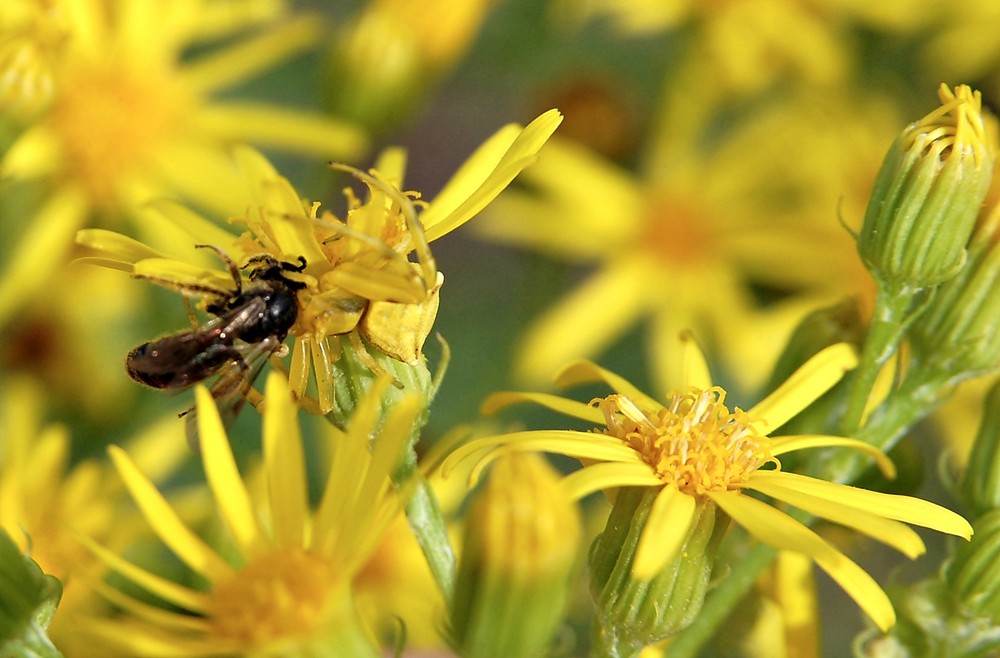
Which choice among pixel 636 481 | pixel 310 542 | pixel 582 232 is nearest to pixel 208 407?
pixel 310 542

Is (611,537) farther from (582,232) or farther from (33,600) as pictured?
(582,232)

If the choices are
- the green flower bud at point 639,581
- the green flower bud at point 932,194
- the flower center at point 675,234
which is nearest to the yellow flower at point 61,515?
the green flower bud at point 639,581

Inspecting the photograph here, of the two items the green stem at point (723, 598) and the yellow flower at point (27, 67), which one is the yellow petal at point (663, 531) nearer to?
the green stem at point (723, 598)

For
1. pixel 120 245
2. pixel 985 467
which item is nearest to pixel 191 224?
pixel 120 245

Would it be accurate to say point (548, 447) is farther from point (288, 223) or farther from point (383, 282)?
point (288, 223)

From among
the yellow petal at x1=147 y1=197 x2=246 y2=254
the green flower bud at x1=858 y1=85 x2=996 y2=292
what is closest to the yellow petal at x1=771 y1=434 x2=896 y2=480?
the green flower bud at x1=858 y1=85 x2=996 y2=292

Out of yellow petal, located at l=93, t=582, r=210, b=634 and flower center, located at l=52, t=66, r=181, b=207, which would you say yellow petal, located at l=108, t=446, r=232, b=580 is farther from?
flower center, located at l=52, t=66, r=181, b=207

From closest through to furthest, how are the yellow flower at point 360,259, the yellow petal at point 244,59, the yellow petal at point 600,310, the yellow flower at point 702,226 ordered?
the yellow flower at point 360,259, the yellow petal at point 244,59, the yellow flower at point 702,226, the yellow petal at point 600,310
